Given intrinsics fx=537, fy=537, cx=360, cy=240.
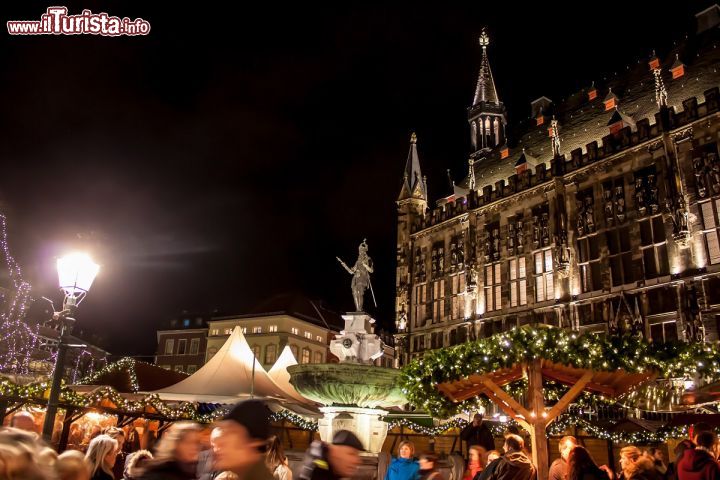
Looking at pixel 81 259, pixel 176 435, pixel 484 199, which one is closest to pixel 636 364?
pixel 176 435

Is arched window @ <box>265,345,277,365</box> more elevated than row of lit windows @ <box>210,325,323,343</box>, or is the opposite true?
row of lit windows @ <box>210,325,323,343</box>

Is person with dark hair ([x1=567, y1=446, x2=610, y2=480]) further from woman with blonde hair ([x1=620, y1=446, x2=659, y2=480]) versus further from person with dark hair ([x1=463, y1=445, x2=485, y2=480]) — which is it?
person with dark hair ([x1=463, y1=445, x2=485, y2=480])

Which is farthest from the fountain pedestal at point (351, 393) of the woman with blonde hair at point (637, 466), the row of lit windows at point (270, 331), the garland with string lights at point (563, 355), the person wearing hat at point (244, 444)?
the row of lit windows at point (270, 331)

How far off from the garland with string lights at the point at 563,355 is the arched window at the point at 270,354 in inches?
1777

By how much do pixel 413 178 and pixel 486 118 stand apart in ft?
24.4

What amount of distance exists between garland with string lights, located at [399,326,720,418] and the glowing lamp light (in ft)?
19.6

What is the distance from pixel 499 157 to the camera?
37344 mm

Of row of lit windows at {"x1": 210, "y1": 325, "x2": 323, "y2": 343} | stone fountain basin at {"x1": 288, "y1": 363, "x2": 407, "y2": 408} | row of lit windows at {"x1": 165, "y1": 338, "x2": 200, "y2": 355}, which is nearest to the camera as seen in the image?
stone fountain basin at {"x1": 288, "y1": 363, "x2": 407, "y2": 408}

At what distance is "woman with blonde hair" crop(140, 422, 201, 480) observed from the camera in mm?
3186

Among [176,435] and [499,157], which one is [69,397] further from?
[499,157]

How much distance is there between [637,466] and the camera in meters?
6.36

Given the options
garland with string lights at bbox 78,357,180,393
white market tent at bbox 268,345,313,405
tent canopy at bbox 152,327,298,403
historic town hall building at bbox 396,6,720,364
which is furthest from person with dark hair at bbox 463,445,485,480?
historic town hall building at bbox 396,6,720,364

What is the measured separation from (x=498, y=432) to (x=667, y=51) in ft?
80.5

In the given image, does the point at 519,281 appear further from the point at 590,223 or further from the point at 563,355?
the point at 563,355
